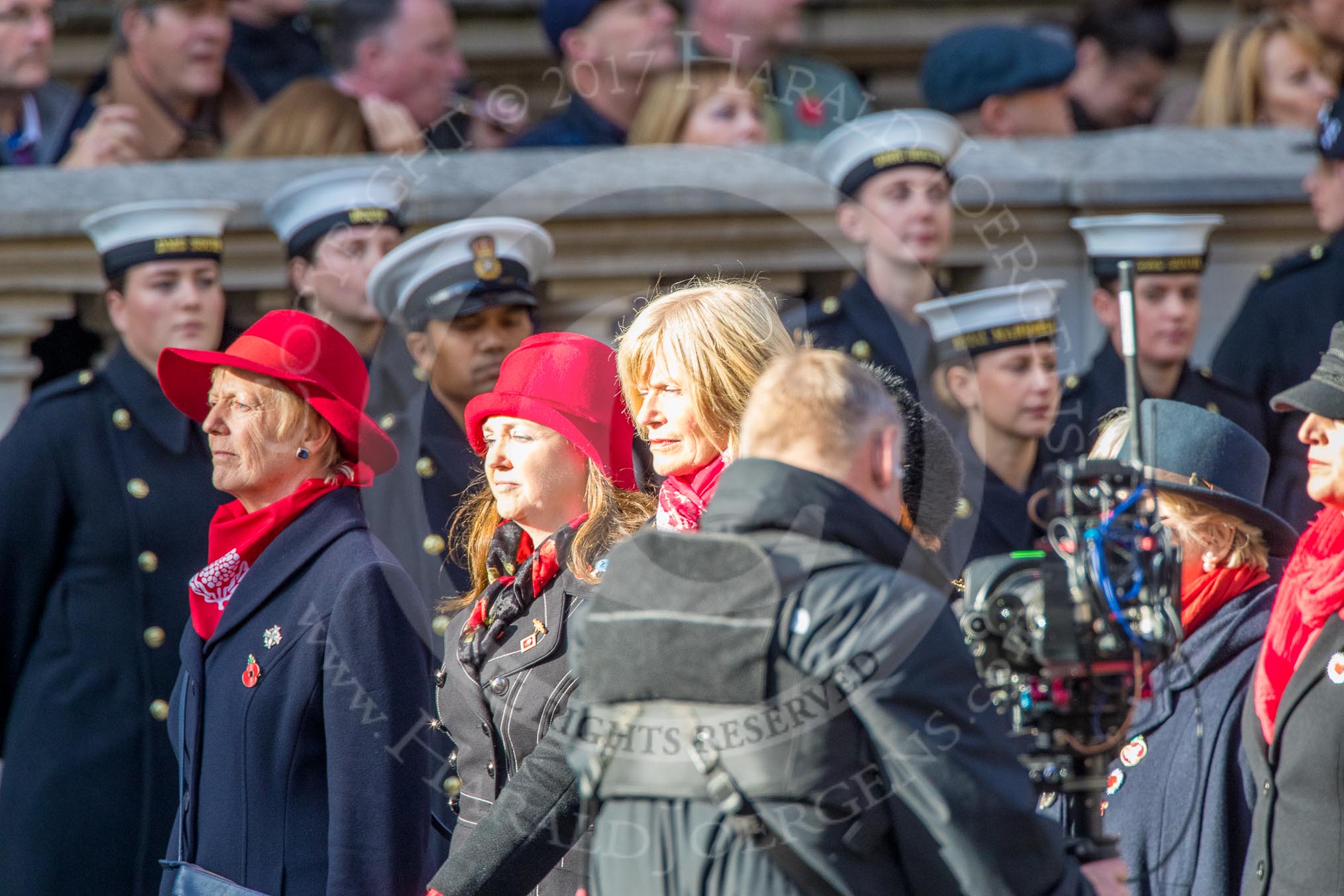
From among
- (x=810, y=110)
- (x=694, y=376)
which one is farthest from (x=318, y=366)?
(x=810, y=110)

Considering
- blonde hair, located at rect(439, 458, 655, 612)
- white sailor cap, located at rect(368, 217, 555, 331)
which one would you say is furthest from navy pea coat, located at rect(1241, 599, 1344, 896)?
white sailor cap, located at rect(368, 217, 555, 331)

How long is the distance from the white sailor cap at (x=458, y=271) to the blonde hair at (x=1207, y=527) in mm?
1819

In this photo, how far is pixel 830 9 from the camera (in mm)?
8727

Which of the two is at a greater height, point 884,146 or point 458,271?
point 884,146

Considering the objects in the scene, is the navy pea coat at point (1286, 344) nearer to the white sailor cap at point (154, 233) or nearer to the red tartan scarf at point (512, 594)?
the red tartan scarf at point (512, 594)

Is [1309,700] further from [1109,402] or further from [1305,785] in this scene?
[1109,402]

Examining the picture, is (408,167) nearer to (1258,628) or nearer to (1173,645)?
(1258,628)

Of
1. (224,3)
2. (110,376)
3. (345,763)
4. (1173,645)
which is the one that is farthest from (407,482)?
(1173,645)

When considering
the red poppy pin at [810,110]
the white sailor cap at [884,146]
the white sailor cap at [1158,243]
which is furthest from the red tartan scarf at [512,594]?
the red poppy pin at [810,110]

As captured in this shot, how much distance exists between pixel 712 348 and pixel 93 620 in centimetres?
216

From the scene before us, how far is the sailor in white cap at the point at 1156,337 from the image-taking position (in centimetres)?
503

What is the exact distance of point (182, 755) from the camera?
3551 mm

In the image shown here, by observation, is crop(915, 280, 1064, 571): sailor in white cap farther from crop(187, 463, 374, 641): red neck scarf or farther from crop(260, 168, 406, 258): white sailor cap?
crop(187, 463, 374, 641): red neck scarf

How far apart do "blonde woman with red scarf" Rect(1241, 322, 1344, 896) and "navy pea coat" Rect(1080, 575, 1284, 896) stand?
0.10 metres
